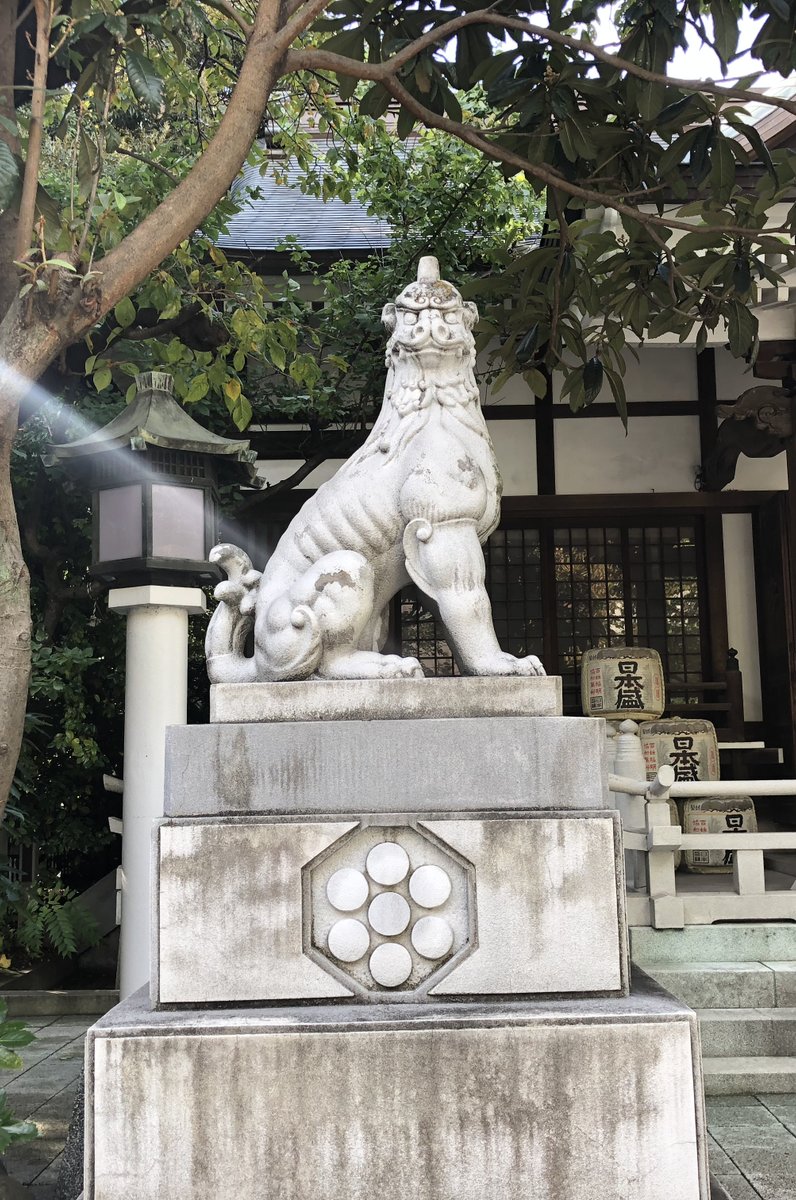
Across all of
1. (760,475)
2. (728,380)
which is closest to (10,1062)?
(760,475)

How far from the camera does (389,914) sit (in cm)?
305

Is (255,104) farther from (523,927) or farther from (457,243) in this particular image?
(457,243)

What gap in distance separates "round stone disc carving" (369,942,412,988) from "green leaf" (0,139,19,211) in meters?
2.52

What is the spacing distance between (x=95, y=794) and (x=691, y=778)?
15.1ft

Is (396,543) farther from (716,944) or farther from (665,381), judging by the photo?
(665,381)

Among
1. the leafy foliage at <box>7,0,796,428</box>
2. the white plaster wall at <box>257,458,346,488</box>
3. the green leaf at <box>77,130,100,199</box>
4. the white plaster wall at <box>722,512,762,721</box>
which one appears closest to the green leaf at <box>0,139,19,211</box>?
the leafy foliage at <box>7,0,796,428</box>

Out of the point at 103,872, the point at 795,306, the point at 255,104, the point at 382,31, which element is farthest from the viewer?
the point at 103,872

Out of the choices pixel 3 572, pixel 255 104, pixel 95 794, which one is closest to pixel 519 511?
pixel 95 794

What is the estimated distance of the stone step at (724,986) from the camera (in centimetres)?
580

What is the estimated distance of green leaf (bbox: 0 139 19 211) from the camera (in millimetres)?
3299

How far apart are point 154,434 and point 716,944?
14.0 feet

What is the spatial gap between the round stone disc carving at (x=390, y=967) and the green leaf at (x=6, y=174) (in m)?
2.52

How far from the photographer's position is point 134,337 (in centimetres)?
662

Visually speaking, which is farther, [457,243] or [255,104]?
[457,243]
